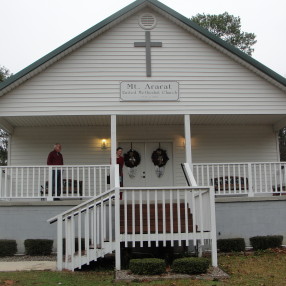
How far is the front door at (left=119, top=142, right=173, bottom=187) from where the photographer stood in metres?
14.6

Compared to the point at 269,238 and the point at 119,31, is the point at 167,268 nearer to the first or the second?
the point at 269,238

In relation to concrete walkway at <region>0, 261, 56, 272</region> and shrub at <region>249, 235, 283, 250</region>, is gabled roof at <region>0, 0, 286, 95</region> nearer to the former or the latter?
shrub at <region>249, 235, 283, 250</region>

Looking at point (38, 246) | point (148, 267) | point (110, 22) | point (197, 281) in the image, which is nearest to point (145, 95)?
point (110, 22)

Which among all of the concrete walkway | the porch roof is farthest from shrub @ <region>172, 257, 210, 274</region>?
the porch roof

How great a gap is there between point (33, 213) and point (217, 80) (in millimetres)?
6421

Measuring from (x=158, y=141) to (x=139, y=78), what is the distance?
117 inches

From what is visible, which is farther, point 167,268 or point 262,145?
point 262,145

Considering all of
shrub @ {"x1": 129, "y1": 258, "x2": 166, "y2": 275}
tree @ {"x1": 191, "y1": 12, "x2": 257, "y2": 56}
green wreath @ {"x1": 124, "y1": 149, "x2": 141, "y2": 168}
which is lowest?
shrub @ {"x1": 129, "y1": 258, "x2": 166, "y2": 275}

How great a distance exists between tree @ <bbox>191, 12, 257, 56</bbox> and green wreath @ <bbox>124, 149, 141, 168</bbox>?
22.3 metres

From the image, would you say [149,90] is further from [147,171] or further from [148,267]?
[148,267]

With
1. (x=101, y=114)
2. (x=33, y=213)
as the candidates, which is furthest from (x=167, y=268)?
(x=101, y=114)

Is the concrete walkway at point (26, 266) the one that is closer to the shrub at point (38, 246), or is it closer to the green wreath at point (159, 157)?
the shrub at point (38, 246)

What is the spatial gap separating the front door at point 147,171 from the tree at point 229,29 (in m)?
21.9

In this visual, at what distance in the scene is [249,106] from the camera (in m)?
12.7
